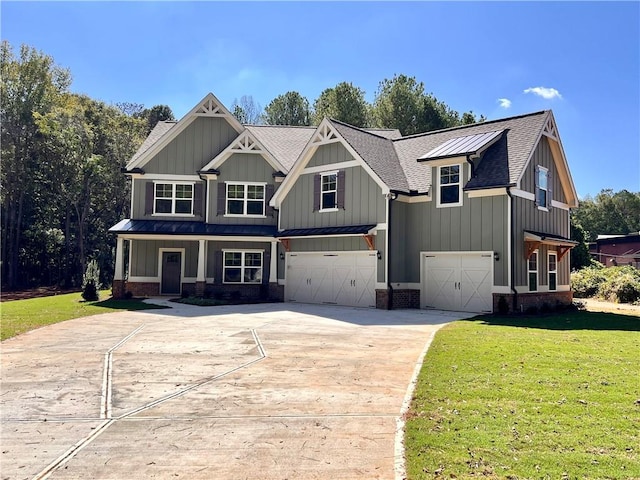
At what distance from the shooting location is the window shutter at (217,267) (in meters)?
23.5

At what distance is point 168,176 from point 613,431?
2273cm

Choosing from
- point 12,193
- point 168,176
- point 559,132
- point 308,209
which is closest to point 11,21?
point 168,176

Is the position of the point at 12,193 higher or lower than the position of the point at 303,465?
higher

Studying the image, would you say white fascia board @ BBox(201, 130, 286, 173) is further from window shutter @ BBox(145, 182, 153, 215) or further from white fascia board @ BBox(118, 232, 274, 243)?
white fascia board @ BBox(118, 232, 274, 243)

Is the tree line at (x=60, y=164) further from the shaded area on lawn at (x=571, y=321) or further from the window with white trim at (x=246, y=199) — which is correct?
the shaded area on lawn at (x=571, y=321)

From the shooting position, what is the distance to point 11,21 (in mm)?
15094

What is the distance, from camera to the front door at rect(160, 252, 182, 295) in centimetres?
2442

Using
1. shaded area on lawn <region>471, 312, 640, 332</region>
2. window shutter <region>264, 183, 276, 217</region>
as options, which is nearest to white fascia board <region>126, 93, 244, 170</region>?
window shutter <region>264, 183, 276, 217</region>

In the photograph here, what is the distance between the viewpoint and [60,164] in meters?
35.5

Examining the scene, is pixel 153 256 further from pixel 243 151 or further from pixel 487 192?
pixel 487 192

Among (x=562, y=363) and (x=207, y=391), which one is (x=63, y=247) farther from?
(x=562, y=363)

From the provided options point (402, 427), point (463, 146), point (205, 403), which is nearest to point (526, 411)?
point (402, 427)

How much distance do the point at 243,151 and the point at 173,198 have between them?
4.22 m

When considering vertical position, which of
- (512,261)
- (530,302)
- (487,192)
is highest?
(487,192)
